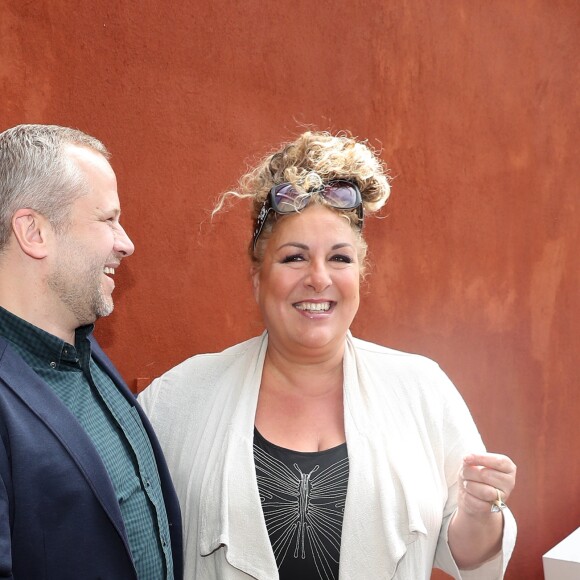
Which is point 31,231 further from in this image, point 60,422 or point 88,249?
point 60,422

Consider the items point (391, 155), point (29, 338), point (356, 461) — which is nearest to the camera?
point (29, 338)

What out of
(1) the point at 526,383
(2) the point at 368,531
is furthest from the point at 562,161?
(2) the point at 368,531

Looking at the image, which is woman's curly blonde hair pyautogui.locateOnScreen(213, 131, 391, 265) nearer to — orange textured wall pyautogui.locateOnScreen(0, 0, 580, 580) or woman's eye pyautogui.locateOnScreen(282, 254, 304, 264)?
woman's eye pyautogui.locateOnScreen(282, 254, 304, 264)

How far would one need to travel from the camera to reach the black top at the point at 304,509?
225cm

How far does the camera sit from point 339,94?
3.85m

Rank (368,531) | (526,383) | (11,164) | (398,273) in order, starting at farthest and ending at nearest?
1. (526,383)
2. (398,273)
3. (368,531)
4. (11,164)

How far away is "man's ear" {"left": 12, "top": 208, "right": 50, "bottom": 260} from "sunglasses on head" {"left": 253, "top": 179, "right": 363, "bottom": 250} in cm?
76

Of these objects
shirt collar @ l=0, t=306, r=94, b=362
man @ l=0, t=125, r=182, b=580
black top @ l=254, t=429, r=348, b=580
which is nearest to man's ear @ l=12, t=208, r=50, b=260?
man @ l=0, t=125, r=182, b=580

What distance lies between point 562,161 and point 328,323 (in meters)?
3.28

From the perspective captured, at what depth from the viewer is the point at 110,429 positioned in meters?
2.02

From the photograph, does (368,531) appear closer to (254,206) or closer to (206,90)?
(254,206)

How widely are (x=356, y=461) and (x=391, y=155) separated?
2.17 metres

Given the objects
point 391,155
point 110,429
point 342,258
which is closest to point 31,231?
point 110,429

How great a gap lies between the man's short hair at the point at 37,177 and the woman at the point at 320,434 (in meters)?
0.69
